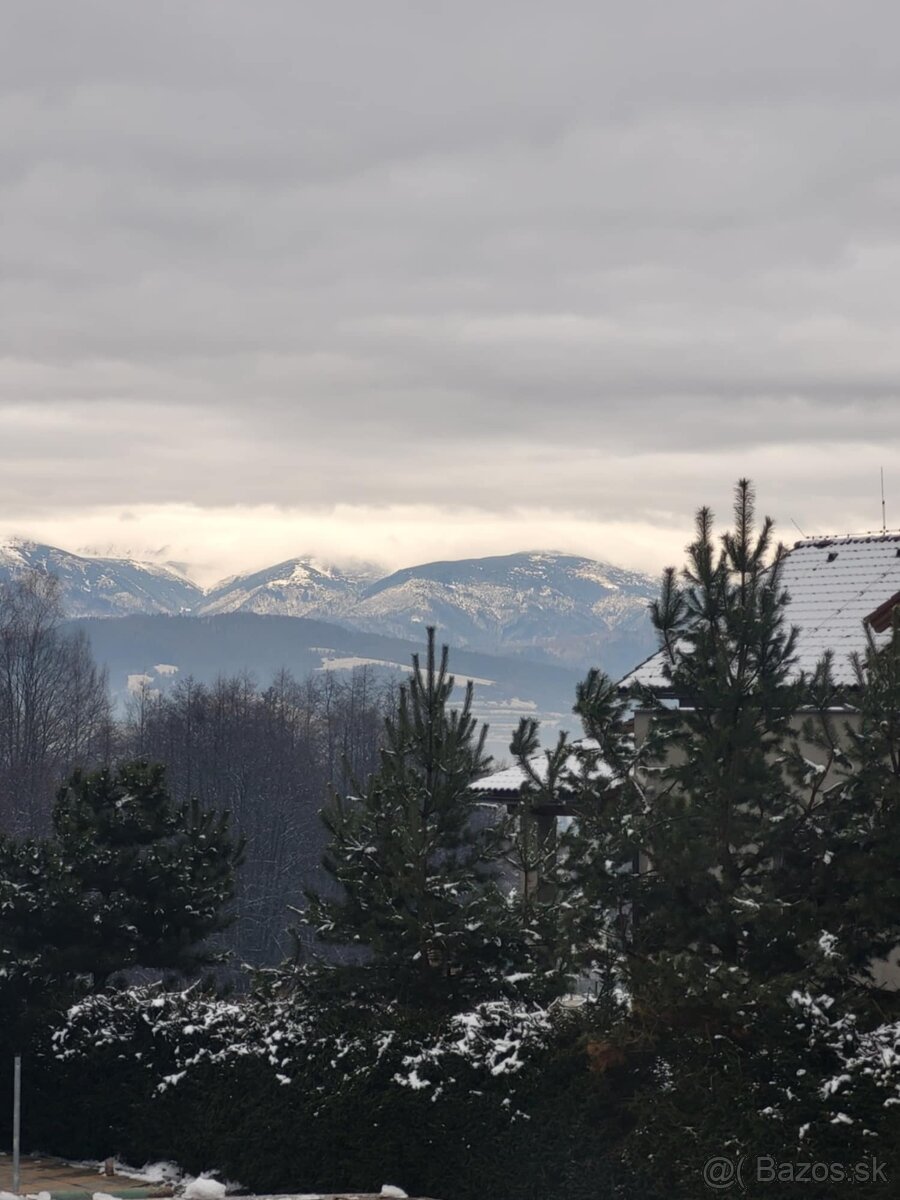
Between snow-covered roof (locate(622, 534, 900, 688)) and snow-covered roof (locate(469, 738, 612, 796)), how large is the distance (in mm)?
3336

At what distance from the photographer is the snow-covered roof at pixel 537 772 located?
18.9 meters

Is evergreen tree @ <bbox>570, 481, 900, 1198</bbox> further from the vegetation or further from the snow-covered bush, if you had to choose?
the snow-covered bush

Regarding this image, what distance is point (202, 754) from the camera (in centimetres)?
7788

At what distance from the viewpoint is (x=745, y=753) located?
16.6 m

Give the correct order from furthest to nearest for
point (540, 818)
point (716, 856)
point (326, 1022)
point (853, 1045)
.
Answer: point (540, 818) < point (326, 1022) < point (716, 856) < point (853, 1045)

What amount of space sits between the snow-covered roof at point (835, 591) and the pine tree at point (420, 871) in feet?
23.6

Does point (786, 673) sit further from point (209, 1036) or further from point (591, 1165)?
point (209, 1036)

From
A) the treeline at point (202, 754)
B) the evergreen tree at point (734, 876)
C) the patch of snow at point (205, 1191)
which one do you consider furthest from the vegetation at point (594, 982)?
the treeline at point (202, 754)

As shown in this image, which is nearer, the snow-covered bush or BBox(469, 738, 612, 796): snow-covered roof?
the snow-covered bush

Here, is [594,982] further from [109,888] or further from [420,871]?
[109,888]

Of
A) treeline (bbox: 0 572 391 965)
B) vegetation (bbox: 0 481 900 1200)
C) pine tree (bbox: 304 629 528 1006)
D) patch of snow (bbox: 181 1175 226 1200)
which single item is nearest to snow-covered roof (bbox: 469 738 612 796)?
vegetation (bbox: 0 481 900 1200)

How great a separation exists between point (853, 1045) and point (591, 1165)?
9.21 feet

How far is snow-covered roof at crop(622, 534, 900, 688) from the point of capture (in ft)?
91.1

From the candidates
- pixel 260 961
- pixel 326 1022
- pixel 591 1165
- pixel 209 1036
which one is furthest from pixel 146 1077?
pixel 260 961
